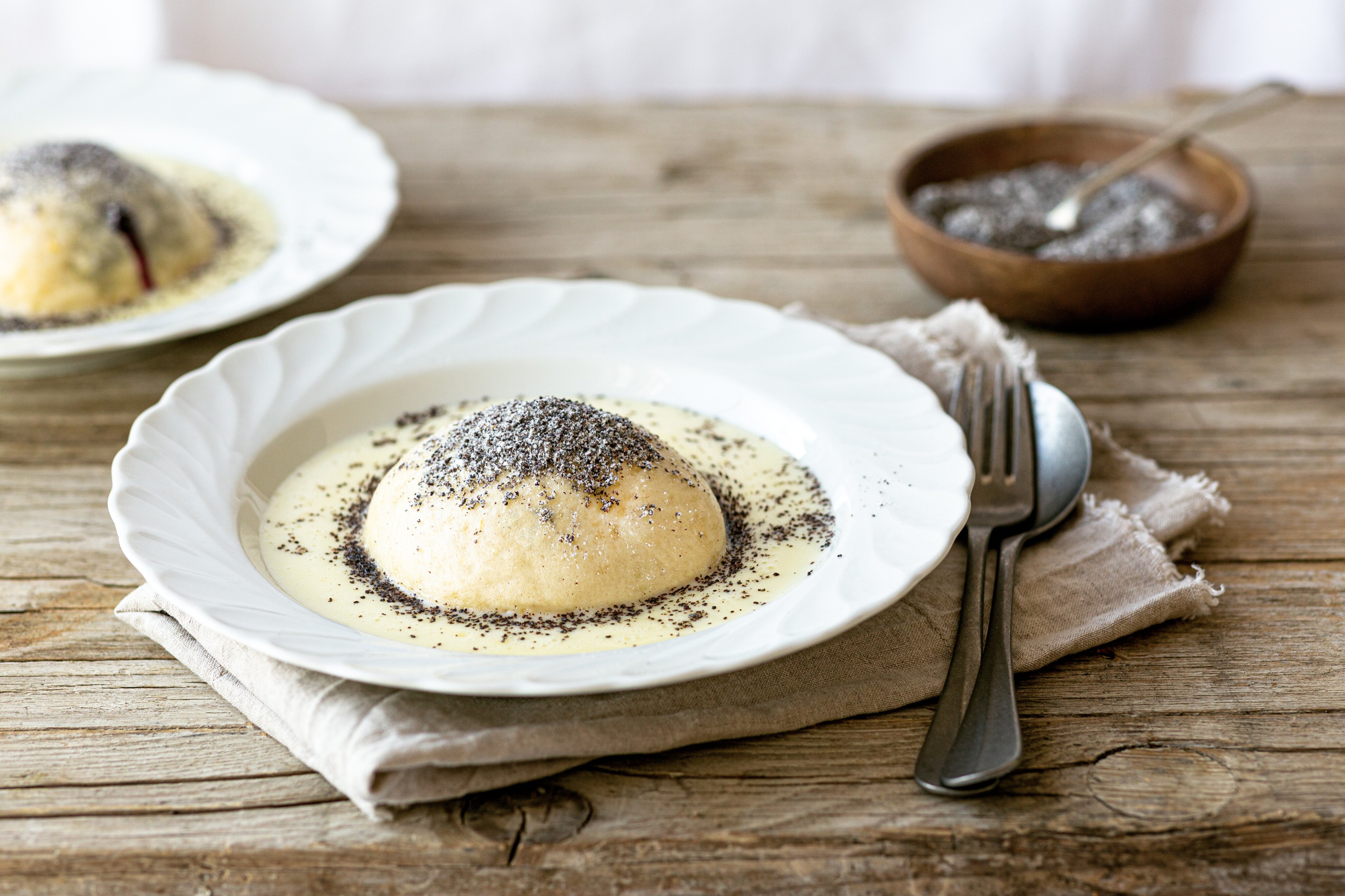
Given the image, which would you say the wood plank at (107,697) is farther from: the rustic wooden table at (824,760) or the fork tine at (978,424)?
the fork tine at (978,424)

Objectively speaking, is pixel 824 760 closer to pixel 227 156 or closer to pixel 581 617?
pixel 581 617

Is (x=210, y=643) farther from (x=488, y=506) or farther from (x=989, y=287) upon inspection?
(x=989, y=287)

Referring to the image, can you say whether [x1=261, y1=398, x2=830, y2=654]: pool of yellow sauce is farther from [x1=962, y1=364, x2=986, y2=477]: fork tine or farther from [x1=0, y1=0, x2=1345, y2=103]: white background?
[x1=0, y1=0, x2=1345, y2=103]: white background

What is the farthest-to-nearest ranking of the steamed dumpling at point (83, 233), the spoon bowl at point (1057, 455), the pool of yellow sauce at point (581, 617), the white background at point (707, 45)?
the white background at point (707, 45), the steamed dumpling at point (83, 233), the spoon bowl at point (1057, 455), the pool of yellow sauce at point (581, 617)

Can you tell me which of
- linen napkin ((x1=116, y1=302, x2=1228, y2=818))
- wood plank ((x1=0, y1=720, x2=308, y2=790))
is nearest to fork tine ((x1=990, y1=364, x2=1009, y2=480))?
linen napkin ((x1=116, y1=302, x2=1228, y2=818))

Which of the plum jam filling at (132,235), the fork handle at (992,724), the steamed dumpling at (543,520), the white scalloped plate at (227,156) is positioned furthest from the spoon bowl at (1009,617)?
the plum jam filling at (132,235)

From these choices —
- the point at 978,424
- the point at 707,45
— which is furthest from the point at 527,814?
the point at 707,45

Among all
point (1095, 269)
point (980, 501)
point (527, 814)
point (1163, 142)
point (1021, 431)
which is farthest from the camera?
point (1163, 142)
